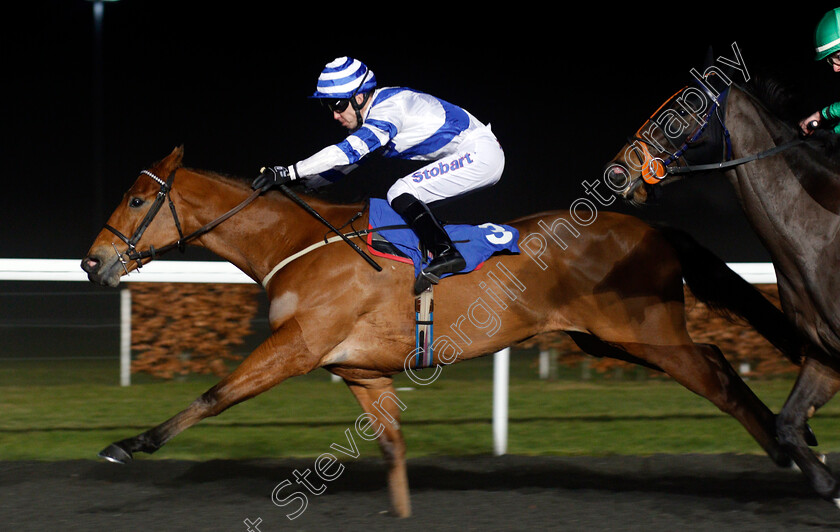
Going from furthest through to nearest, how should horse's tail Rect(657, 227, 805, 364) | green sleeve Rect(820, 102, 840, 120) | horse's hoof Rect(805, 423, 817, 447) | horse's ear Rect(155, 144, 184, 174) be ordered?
1. horse's tail Rect(657, 227, 805, 364)
2. horse's ear Rect(155, 144, 184, 174)
3. horse's hoof Rect(805, 423, 817, 447)
4. green sleeve Rect(820, 102, 840, 120)

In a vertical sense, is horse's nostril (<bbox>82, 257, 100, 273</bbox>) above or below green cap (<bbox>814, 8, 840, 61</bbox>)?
below

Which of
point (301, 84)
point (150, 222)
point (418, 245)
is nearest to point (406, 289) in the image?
point (418, 245)

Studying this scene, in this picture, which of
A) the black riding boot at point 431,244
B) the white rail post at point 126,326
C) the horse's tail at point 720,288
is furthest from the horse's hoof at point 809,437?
the white rail post at point 126,326

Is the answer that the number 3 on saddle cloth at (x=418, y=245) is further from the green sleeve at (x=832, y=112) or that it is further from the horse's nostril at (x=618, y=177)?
the green sleeve at (x=832, y=112)

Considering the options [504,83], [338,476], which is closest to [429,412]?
[338,476]

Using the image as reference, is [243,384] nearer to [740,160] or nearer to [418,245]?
[418,245]

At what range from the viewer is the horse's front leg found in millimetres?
3166

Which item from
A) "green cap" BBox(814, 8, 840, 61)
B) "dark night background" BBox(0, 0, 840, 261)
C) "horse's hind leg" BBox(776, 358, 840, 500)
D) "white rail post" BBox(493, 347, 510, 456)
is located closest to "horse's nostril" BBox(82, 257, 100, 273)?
"white rail post" BBox(493, 347, 510, 456)

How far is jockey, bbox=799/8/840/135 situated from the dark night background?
10.6 metres

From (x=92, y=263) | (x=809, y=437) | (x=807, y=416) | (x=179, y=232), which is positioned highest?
(x=179, y=232)

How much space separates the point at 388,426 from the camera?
3.57m

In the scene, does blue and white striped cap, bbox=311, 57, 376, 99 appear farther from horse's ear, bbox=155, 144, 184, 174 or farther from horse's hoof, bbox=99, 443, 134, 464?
horse's hoof, bbox=99, 443, 134, 464

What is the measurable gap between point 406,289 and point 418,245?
0.63 feet

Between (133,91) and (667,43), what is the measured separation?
401 inches
